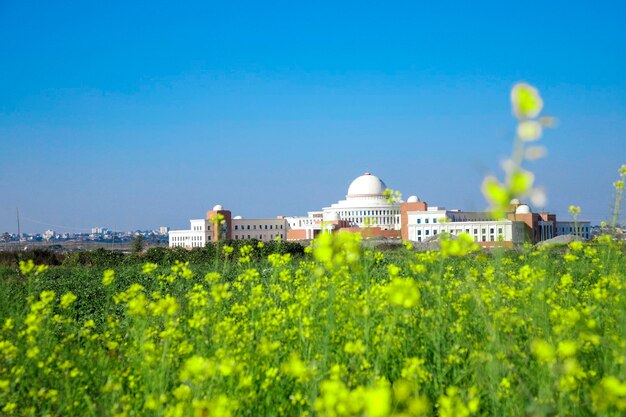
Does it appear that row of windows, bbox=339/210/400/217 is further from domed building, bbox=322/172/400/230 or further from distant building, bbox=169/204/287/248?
distant building, bbox=169/204/287/248

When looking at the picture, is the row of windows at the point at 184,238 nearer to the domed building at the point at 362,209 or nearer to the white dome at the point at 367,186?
the domed building at the point at 362,209

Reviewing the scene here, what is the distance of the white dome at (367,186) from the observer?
6512 cm

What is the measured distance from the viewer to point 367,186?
6531 centimetres

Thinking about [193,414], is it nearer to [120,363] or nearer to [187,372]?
[187,372]

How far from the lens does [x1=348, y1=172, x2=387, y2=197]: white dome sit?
65.1 meters

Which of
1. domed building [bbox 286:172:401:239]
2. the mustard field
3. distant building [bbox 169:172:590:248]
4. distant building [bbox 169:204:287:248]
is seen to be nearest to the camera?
the mustard field

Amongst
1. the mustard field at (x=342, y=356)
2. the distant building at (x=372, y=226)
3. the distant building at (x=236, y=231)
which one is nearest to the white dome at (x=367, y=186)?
the distant building at (x=372, y=226)

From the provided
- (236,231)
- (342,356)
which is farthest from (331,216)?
(342,356)

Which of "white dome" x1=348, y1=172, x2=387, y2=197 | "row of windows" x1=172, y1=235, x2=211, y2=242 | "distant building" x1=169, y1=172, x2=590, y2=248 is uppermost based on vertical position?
"white dome" x1=348, y1=172, x2=387, y2=197

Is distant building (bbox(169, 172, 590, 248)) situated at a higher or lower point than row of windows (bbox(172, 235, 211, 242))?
higher

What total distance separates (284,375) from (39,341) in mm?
1490

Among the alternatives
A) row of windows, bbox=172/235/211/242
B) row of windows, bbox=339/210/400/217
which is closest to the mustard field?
row of windows, bbox=339/210/400/217

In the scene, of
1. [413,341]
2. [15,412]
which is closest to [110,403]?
[15,412]

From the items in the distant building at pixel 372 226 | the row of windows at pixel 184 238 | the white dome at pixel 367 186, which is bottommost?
the row of windows at pixel 184 238
